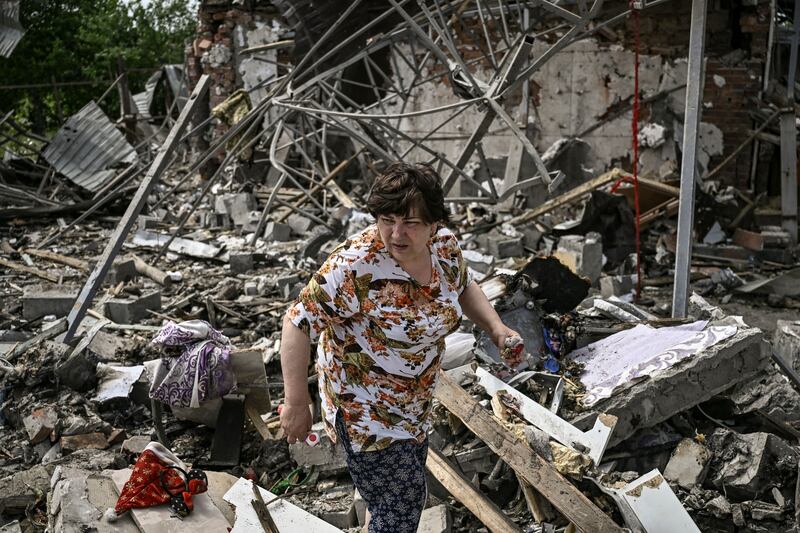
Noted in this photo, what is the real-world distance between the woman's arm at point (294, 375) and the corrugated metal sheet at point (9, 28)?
12.4 meters

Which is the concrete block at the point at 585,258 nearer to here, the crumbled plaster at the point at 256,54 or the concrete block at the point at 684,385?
the concrete block at the point at 684,385

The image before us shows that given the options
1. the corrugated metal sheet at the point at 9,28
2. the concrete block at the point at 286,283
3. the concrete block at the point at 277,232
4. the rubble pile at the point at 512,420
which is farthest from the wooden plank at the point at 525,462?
the corrugated metal sheet at the point at 9,28

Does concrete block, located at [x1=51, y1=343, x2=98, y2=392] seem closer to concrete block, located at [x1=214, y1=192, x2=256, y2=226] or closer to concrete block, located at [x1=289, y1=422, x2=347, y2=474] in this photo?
concrete block, located at [x1=289, y1=422, x2=347, y2=474]

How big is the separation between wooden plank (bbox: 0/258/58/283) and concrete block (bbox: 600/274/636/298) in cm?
590

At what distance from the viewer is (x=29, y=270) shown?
826 cm

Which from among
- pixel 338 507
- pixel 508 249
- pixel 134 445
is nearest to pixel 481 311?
pixel 338 507

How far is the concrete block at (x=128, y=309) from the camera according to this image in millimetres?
6449

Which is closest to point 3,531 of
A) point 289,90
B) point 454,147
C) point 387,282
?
point 387,282

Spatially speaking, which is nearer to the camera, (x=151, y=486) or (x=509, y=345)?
(x=509, y=345)

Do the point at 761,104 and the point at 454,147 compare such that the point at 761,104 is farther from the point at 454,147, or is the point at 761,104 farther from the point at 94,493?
the point at 94,493

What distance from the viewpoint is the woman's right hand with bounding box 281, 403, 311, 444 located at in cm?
242

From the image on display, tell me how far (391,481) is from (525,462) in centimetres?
104

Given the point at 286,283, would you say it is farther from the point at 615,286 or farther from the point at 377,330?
the point at 377,330

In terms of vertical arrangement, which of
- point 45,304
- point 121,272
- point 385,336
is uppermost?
point 385,336
